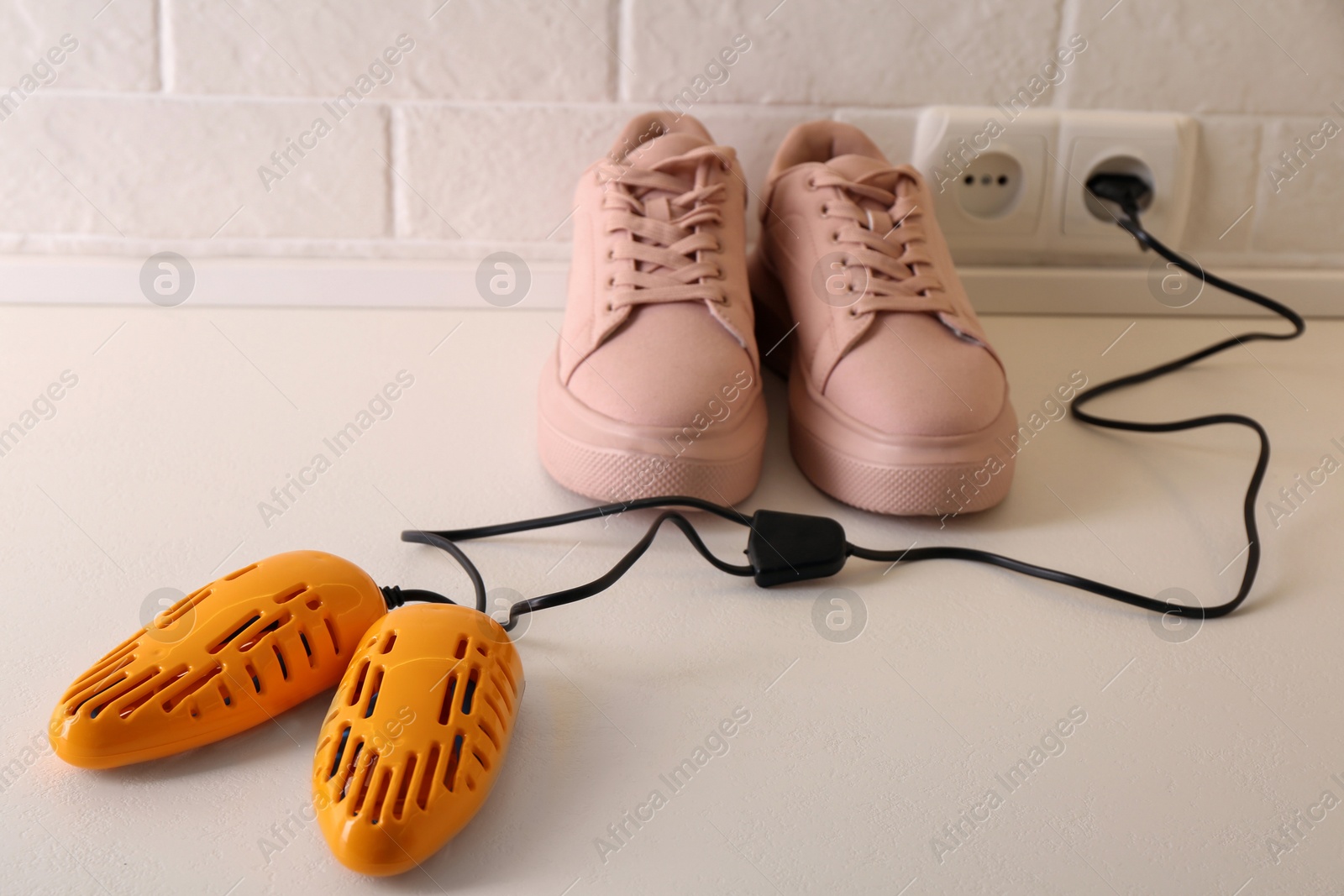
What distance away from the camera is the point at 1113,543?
622 mm

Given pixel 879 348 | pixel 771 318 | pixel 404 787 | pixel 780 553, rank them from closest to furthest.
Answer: pixel 404 787 → pixel 780 553 → pixel 879 348 → pixel 771 318

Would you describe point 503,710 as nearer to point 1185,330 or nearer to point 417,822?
point 417,822

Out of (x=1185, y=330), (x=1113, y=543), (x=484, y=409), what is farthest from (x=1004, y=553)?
(x=1185, y=330)

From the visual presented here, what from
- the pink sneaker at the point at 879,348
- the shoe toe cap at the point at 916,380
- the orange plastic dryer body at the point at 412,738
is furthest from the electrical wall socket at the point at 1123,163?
the orange plastic dryer body at the point at 412,738

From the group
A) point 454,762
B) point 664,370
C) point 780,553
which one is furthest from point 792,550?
point 454,762

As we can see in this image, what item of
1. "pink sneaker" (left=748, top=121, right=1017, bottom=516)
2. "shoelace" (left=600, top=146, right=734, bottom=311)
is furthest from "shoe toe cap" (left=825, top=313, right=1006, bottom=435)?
"shoelace" (left=600, top=146, right=734, bottom=311)

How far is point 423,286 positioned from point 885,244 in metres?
0.43

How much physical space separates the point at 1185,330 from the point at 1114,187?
16cm

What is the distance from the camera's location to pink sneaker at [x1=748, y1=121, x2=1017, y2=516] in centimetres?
63

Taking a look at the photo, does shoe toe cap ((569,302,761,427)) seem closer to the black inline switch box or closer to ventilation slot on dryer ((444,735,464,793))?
the black inline switch box

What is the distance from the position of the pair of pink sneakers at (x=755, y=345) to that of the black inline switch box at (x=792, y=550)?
66mm

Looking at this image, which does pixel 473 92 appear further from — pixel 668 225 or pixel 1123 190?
pixel 1123 190

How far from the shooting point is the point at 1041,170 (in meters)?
0.92

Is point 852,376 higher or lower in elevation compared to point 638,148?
lower
